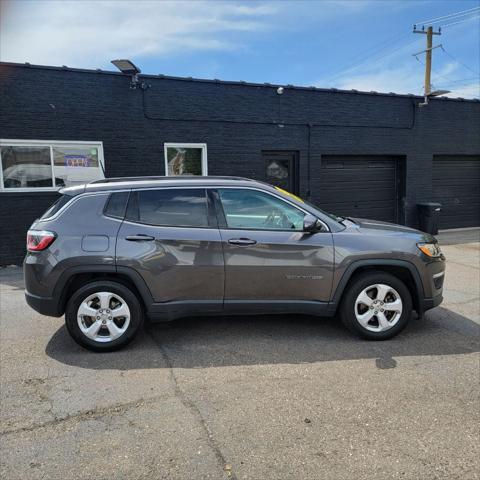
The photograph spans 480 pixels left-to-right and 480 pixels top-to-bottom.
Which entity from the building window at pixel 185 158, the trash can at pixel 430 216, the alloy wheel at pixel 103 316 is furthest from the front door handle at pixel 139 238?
the trash can at pixel 430 216

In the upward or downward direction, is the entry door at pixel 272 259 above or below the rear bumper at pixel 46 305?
above

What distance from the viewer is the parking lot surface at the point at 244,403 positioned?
2.69 metres

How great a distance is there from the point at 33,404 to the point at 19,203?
6838 millimetres

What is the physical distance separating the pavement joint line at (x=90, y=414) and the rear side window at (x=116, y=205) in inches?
73.6

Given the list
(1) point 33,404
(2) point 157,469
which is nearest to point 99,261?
(1) point 33,404

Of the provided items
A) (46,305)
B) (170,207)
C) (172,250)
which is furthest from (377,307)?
(46,305)

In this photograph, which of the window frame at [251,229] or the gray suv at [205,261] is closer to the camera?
the gray suv at [205,261]

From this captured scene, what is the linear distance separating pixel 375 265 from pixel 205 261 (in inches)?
71.3

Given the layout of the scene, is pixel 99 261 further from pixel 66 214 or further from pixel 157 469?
pixel 157 469

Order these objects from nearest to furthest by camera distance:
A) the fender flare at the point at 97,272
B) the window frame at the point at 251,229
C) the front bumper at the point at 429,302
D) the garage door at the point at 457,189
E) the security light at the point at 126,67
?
the fender flare at the point at 97,272, the window frame at the point at 251,229, the front bumper at the point at 429,302, the security light at the point at 126,67, the garage door at the point at 457,189

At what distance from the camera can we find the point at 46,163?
9.38 meters

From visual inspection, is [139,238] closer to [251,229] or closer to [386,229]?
[251,229]

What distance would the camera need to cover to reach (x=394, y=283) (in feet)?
15.2

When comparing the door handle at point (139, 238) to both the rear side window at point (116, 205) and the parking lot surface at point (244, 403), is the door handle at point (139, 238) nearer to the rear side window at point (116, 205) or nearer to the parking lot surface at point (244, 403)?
the rear side window at point (116, 205)
